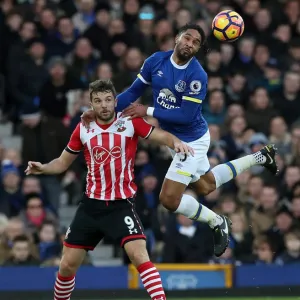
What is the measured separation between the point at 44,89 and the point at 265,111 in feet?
10.7

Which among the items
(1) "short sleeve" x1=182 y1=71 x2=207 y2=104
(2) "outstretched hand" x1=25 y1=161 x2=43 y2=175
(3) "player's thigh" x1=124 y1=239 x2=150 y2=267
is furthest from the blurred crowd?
(3) "player's thigh" x1=124 y1=239 x2=150 y2=267

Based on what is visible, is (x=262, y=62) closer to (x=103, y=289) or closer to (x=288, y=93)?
(x=288, y=93)

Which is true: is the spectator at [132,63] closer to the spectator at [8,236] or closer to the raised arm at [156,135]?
the spectator at [8,236]

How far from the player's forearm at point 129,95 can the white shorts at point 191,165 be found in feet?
2.30

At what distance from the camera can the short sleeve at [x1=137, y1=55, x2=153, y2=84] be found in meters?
10.6

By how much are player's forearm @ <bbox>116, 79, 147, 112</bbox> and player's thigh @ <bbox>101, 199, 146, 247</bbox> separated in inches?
50.3

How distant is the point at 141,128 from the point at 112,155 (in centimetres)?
35

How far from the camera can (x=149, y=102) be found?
15188 mm

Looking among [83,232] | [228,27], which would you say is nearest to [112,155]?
[83,232]

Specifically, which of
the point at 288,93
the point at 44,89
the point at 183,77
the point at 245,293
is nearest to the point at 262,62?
the point at 288,93

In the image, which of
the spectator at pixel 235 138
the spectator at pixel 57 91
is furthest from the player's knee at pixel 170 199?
the spectator at pixel 57 91

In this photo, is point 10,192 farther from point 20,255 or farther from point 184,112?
point 184,112

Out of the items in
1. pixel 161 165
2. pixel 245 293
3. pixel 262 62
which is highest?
pixel 262 62

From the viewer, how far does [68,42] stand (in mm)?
16094
